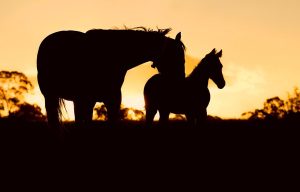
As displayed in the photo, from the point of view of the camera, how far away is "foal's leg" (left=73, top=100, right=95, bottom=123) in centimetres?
782

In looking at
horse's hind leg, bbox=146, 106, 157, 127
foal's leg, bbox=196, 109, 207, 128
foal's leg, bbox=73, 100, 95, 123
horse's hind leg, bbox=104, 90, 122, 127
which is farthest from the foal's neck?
foal's leg, bbox=73, 100, 95, 123

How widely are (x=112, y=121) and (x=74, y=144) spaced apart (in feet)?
3.24

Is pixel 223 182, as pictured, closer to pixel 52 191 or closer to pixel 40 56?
pixel 52 191

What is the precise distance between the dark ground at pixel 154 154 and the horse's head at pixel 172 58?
136 centimetres

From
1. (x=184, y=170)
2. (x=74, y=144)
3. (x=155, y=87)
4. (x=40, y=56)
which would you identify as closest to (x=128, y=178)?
(x=184, y=170)

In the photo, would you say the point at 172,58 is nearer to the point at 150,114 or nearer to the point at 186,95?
the point at 186,95

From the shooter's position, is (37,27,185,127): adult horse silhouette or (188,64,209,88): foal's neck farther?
(188,64,209,88): foal's neck

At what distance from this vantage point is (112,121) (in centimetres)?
788

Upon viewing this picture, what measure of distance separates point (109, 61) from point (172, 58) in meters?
1.09

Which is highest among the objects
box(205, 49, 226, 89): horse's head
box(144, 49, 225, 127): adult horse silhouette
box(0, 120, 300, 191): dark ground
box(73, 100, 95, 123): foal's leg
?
box(205, 49, 226, 89): horse's head

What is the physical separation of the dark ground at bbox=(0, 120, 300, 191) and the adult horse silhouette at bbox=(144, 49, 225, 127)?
50cm

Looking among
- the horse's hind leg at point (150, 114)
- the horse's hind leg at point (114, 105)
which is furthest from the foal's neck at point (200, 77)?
the horse's hind leg at point (114, 105)

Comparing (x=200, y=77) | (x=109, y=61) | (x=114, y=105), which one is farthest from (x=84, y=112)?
(x=200, y=77)

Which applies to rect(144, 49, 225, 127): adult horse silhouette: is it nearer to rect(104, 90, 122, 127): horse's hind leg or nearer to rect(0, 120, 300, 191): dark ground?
rect(0, 120, 300, 191): dark ground
